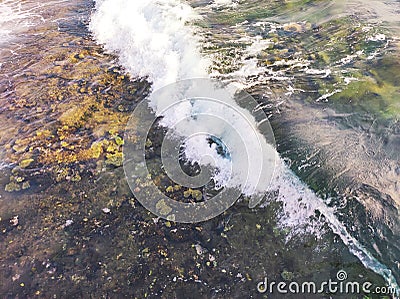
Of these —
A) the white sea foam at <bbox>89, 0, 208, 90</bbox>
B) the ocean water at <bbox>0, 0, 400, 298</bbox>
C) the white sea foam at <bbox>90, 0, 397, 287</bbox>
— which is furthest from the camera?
the white sea foam at <bbox>89, 0, 208, 90</bbox>

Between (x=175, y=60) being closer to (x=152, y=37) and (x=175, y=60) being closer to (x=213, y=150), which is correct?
(x=152, y=37)

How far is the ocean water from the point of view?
5.60 m

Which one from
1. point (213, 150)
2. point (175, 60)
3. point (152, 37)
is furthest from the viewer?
point (152, 37)

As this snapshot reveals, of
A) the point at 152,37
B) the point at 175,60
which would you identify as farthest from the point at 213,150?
the point at 152,37

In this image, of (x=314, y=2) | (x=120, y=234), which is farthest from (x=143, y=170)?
(x=314, y=2)

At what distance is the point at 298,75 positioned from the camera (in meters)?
8.12

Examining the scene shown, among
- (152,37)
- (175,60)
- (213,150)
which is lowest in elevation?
(213,150)

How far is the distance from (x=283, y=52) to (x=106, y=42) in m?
5.86

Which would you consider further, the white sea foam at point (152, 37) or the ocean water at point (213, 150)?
the white sea foam at point (152, 37)

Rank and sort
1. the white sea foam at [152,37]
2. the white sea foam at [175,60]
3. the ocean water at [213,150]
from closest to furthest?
the ocean water at [213,150]
the white sea foam at [175,60]
the white sea foam at [152,37]

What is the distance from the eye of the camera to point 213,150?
7.21 meters

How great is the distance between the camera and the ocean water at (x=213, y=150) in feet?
18.4

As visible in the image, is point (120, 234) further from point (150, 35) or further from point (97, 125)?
point (150, 35)

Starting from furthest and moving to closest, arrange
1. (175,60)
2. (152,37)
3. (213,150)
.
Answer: (152,37)
(175,60)
(213,150)
